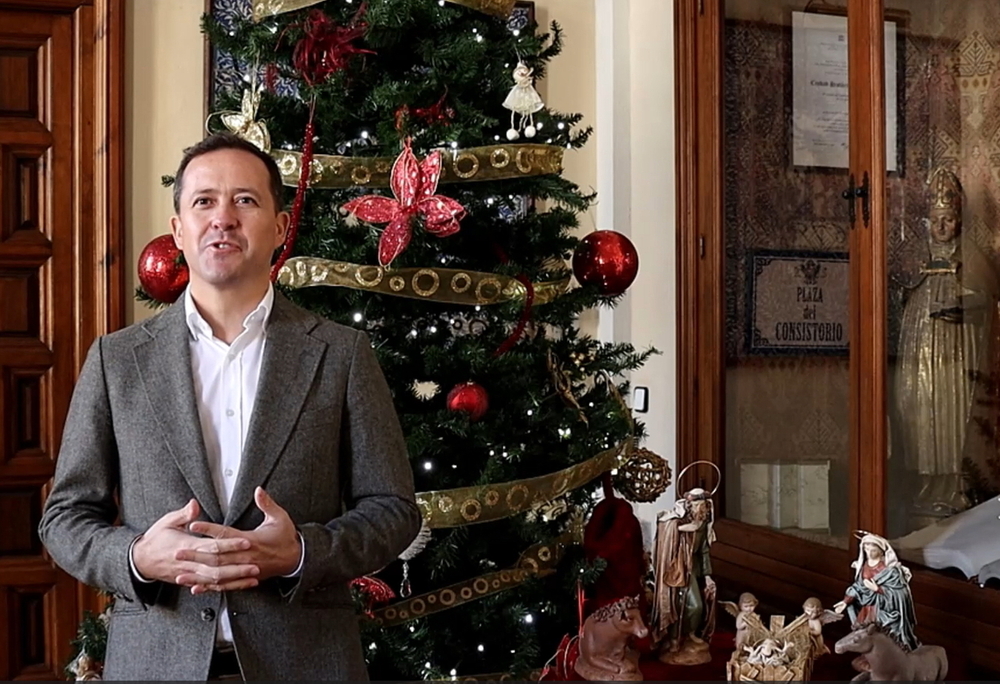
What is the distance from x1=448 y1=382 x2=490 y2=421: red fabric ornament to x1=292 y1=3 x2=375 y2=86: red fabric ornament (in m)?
0.64

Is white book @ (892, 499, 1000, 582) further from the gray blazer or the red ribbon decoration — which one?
the gray blazer

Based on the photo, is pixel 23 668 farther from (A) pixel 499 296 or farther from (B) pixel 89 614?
(A) pixel 499 296

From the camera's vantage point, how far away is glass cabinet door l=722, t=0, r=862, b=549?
235 cm

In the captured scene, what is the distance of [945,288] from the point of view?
203cm

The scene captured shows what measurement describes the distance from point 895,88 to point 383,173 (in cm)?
102

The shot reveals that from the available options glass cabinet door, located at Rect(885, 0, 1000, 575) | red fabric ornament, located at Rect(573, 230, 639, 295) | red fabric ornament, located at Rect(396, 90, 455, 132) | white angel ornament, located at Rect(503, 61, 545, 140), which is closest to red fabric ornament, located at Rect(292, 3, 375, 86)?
red fabric ornament, located at Rect(396, 90, 455, 132)

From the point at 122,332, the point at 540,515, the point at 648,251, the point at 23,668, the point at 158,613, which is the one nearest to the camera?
the point at 158,613

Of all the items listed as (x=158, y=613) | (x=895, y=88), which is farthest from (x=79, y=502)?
(x=895, y=88)

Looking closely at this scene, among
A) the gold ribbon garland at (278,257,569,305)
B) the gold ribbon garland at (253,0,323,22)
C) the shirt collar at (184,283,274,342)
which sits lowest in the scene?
the shirt collar at (184,283,274,342)

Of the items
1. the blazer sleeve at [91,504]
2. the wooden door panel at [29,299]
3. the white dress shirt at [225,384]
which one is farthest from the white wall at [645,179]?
the blazer sleeve at [91,504]

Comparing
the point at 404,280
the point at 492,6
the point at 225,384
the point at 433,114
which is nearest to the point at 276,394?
the point at 225,384

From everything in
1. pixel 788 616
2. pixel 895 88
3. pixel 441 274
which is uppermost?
pixel 895 88

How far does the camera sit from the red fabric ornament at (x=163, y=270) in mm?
2098

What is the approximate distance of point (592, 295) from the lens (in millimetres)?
2230
